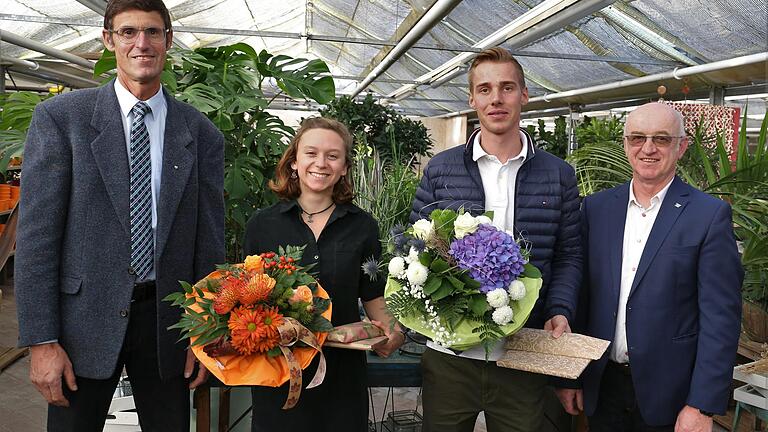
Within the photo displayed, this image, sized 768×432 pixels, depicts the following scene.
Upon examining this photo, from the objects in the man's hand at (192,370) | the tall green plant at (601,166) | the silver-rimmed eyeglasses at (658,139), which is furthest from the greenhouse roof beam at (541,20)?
the man's hand at (192,370)

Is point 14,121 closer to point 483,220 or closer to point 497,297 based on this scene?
point 483,220

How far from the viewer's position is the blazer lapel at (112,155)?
1771 millimetres

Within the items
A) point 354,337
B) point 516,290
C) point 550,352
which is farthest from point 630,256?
point 354,337

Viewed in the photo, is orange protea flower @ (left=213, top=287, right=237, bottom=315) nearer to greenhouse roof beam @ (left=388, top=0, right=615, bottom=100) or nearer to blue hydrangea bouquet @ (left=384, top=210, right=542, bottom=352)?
blue hydrangea bouquet @ (left=384, top=210, right=542, bottom=352)

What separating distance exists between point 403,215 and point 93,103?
1.95 meters

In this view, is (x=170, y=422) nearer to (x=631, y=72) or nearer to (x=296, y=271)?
(x=296, y=271)

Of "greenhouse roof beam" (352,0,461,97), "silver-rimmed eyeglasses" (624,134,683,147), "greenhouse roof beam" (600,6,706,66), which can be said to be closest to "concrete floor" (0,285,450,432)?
"silver-rimmed eyeglasses" (624,134,683,147)

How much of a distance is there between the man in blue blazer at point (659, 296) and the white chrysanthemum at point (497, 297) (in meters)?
0.56

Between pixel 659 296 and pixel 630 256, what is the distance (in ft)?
0.55

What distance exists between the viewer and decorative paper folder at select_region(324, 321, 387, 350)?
1.75 m

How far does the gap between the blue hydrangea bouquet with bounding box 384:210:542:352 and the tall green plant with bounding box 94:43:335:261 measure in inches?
67.2

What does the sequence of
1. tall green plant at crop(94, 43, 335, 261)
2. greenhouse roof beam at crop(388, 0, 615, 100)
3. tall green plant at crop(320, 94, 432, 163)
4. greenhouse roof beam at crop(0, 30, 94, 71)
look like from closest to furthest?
tall green plant at crop(94, 43, 335, 261), greenhouse roof beam at crop(388, 0, 615, 100), tall green plant at crop(320, 94, 432, 163), greenhouse roof beam at crop(0, 30, 94, 71)

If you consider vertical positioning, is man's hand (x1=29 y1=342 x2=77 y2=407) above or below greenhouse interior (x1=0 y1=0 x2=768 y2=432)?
below

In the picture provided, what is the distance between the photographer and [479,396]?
1.97 meters
